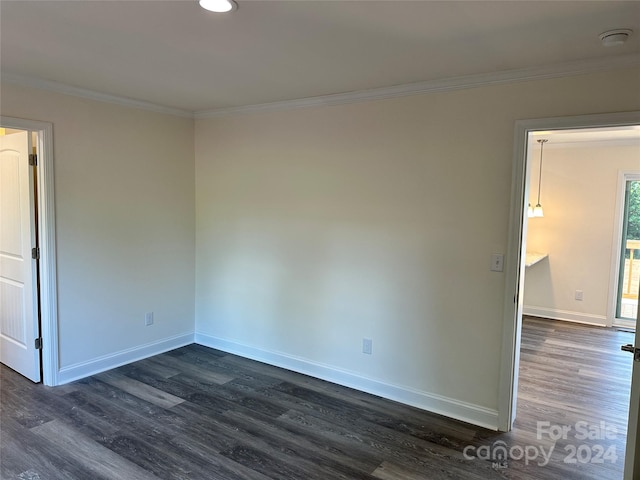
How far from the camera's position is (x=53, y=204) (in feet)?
11.0

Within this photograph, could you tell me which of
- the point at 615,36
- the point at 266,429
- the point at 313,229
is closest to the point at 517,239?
the point at 615,36

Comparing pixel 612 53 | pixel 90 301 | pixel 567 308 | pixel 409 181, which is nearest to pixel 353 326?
pixel 409 181

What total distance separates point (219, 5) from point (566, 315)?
5.96 m

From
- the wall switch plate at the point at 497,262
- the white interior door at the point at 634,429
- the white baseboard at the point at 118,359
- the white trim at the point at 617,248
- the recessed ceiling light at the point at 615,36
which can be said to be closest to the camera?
the white interior door at the point at 634,429

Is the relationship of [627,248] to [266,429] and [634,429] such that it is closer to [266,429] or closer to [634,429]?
[634,429]

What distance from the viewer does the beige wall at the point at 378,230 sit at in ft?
9.53

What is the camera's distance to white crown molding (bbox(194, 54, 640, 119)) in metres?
2.46

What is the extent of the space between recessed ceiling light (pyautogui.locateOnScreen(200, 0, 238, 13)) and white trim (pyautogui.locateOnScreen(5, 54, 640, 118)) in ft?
5.22

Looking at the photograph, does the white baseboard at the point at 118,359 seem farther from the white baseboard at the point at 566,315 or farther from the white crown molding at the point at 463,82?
the white baseboard at the point at 566,315

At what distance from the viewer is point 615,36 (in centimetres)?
209

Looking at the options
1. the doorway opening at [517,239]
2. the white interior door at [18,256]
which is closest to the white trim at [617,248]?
the doorway opening at [517,239]

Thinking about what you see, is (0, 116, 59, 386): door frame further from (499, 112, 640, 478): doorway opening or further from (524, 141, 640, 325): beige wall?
(524, 141, 640, 325): beige wall

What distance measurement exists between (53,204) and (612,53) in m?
3.90

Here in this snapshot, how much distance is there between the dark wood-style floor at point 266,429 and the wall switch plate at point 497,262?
1.12m
